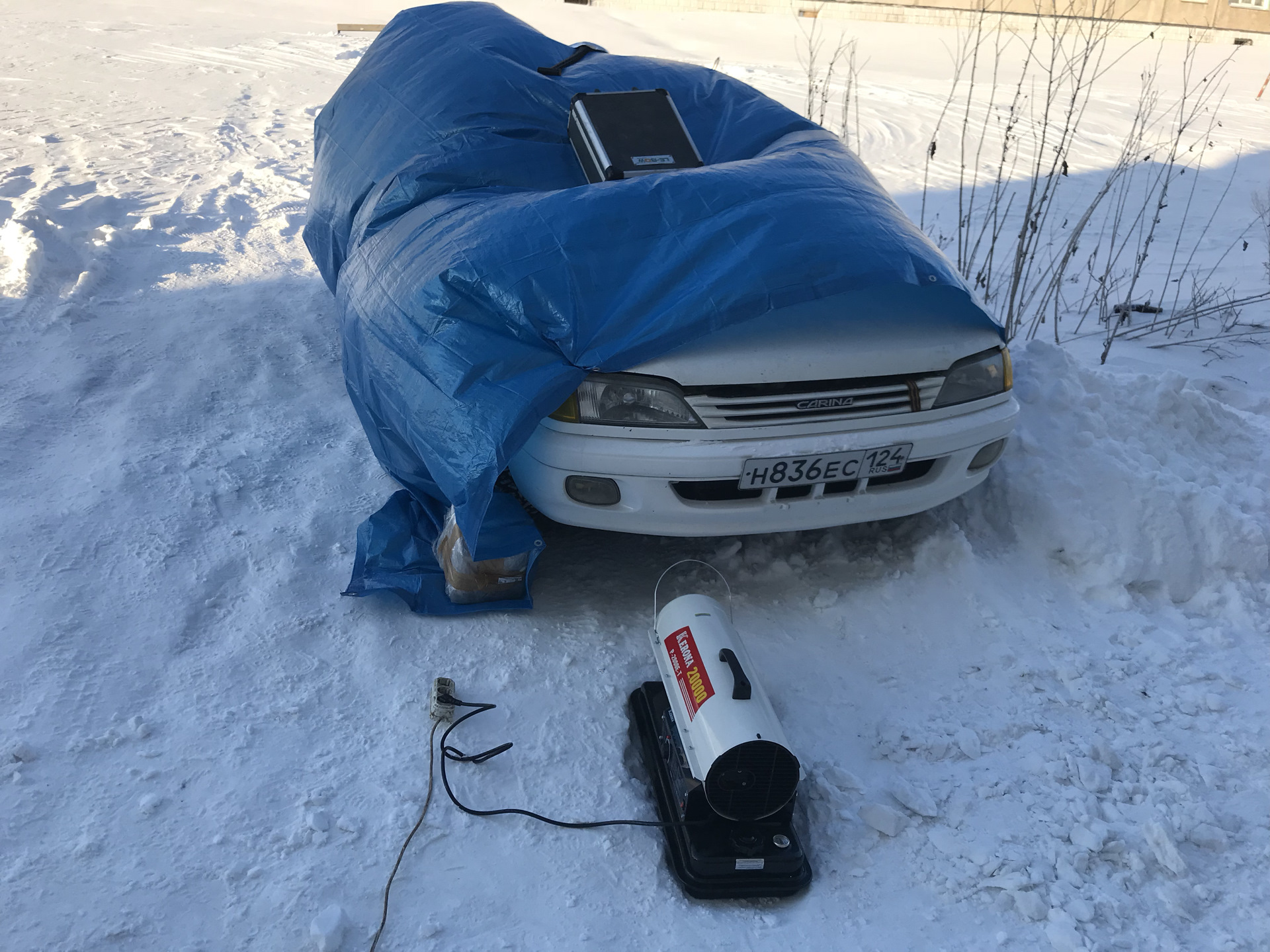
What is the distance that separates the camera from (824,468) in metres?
2.51

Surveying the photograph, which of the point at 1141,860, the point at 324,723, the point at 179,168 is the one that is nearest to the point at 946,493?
the point at 1141,860

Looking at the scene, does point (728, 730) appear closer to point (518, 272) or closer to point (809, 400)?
point (809, 400)

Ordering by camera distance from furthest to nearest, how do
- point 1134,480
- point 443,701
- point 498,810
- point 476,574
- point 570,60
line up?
point 570,60 → point 1134,480 → point 476,574 → point 443,701 → point 498,810

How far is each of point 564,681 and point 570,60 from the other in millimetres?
2735

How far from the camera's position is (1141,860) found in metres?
2.07

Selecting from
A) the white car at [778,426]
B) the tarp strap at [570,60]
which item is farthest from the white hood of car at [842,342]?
the tarp strap at [570,60]

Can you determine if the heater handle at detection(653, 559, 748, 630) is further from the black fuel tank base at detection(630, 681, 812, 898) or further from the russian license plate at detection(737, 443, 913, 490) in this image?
the black fuel tank base at detection(630, 681, 812, 898)

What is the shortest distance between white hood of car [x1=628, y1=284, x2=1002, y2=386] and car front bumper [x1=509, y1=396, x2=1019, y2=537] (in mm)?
171

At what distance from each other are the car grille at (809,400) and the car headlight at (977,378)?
5 cm

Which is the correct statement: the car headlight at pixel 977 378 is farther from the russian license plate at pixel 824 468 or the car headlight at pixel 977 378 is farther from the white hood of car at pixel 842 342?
the russian license plate at pixel 824 468

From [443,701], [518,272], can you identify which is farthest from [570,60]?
[443,701]

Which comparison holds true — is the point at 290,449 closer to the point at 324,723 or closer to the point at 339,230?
the point at 339,230

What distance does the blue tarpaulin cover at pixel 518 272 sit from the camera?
240 centimetres

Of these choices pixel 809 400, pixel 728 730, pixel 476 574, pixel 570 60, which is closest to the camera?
pixel 728 730
